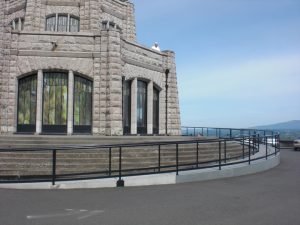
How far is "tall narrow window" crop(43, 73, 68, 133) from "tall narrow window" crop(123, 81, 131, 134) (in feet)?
12.7

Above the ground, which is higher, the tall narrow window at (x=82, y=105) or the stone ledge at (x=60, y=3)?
the stone ledge at (x=60, y=3)

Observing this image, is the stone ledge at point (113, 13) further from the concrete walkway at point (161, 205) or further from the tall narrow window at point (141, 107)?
the concrete walkway at point (161, 205)

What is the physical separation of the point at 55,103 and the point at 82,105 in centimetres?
160

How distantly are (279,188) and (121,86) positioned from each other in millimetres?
14233

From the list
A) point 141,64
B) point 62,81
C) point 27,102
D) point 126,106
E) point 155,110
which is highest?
point 141,64

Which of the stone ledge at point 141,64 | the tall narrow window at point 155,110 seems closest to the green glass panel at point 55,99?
the stone ledge at point 141,64

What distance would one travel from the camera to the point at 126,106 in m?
24.8

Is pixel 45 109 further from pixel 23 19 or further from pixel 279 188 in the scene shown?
pixel 279 188

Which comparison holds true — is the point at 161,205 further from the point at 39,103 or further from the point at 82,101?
the point at 39,103

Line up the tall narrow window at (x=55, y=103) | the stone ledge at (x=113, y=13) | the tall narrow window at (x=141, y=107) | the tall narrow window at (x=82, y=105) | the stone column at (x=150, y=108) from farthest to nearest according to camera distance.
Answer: the stone ledge at (x=113, y=13), the stone column at (x=150, y=108), the tall narrow window at (x=141, y=107), the tall narrow window at (x=82, y=105), the tall narrow window at (x=55, y=103)

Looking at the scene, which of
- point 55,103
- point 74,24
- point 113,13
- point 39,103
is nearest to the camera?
point 39,103

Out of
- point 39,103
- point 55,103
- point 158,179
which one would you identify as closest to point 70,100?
point 55,103

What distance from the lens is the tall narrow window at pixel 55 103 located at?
883 inches

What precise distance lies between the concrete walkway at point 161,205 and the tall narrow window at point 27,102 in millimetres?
13634
